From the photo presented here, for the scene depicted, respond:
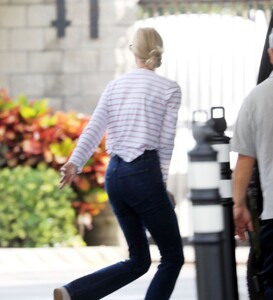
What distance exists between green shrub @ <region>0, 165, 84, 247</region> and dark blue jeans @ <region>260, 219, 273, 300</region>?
708 cm

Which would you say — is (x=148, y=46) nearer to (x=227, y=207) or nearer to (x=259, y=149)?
(x=227, y=207)

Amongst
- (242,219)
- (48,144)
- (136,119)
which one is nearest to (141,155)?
(136,119)

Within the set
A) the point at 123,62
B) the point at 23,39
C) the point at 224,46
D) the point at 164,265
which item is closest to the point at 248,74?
the point at 224,46

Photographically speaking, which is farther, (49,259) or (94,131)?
(49,259)

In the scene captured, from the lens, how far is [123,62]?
47.8 feet

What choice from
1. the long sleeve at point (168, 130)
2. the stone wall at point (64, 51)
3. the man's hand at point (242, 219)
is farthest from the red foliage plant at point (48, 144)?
the man's hand at point (242, 219)

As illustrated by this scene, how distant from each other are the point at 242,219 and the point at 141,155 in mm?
1022

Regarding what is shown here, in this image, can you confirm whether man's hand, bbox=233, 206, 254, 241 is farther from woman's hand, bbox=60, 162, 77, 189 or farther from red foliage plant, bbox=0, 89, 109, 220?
red foliage plant, bbox=0, 89, 109, 220

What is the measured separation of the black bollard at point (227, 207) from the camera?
611cm

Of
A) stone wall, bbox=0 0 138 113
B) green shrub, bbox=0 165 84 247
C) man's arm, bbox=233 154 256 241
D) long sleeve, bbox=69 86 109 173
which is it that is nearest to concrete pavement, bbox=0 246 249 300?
green shrub, bbox=0 165 84 247

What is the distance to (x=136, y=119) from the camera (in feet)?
24.2

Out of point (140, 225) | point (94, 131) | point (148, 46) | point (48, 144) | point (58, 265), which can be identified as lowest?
point (58, 265)

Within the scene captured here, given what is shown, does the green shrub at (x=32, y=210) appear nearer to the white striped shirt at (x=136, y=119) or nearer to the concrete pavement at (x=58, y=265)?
the concrete pavement at (x=58, y=265)

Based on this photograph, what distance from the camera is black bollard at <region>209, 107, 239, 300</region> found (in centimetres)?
611
